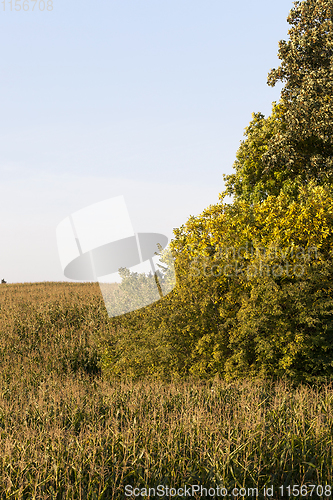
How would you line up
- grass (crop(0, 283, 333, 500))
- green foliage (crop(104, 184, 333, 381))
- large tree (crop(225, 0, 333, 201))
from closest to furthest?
1. grass (crop(0, 283, 333, 500))
2. green foliage (crop(104, 184, 333, 381))
3. large tree (crop(225, 0, 333, 201))

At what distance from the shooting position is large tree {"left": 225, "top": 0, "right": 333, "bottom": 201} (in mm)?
16609

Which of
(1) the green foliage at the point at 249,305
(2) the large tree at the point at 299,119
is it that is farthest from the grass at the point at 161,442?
(2) the large tree at the point at 299,119

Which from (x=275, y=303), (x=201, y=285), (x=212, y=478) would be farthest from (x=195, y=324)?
(x=212, y=478)

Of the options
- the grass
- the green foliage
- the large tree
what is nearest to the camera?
the grass

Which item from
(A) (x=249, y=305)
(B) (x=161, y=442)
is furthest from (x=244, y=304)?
(B) (x=161, y=442)

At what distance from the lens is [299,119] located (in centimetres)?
1708

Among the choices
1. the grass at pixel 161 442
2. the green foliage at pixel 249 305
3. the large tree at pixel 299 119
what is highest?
the large tree at pixel 299 119

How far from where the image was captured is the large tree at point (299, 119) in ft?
54.5

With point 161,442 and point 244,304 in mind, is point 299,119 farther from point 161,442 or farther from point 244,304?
point 161,442

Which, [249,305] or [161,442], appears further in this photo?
[249,305]

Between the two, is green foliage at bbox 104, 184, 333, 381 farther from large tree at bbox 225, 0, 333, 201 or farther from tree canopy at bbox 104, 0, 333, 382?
large tree at bbox 225, 0, 333, 201

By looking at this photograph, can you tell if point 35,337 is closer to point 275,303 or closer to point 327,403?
point 275,303

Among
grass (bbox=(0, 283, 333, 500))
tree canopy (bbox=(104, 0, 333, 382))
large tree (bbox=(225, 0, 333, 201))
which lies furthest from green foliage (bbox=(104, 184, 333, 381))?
large tree (bbox=(225, 0, 333, 201))

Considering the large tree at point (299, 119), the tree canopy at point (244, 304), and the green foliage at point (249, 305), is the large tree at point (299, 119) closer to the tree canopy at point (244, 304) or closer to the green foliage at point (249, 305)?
the tree canopy at point (244, 304)
